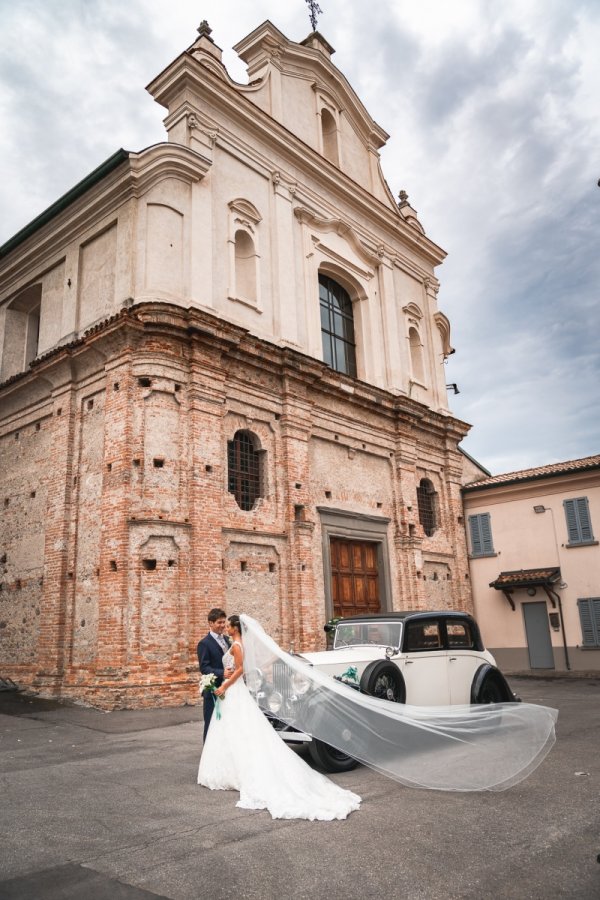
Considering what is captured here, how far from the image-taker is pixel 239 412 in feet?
47.0

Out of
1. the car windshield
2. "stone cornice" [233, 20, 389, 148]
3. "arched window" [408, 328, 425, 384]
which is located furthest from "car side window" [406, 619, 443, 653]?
"stone cornice" [233, 20, 389, 148]

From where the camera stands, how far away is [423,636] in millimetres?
8117

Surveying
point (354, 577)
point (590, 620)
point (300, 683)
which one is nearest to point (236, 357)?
point (354, 577)

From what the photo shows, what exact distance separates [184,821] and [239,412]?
32.6 ft

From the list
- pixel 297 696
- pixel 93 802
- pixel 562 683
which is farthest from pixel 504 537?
pixel 93 802

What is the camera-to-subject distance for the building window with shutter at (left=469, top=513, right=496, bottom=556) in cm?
2069

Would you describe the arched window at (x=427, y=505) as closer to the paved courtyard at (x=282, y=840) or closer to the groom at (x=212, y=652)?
the paved courtyard at (x=282, y=840)

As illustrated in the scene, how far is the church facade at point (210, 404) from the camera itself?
40.2 feet

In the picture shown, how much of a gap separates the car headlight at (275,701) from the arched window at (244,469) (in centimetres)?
751

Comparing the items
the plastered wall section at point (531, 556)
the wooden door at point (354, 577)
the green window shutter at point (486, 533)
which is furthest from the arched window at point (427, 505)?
the wooden door at point (354, 577)

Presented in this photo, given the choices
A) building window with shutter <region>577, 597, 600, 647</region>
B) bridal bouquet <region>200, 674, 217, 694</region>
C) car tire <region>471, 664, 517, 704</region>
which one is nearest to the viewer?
bridal bouquet <region>200, 674, 217, 694</region>

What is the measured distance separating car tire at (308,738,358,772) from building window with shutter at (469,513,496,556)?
14.8 m

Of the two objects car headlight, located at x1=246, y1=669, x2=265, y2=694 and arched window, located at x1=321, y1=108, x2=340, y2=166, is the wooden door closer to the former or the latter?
car headlight, located at x1=246, y1=669, x2=265, y2=694

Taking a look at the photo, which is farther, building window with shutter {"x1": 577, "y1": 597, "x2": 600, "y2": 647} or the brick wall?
building window with shutter {"x1": 577, "y1": 597, "x2": 600, "y2": 647}
